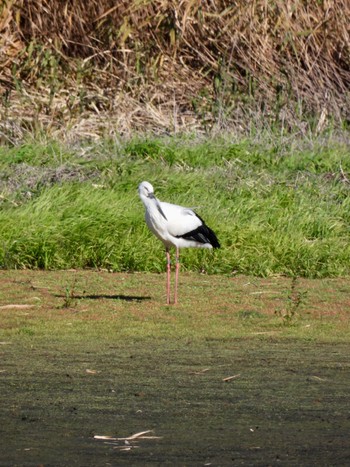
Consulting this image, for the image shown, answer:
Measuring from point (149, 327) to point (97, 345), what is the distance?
2.48 ft

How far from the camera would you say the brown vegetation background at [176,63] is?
14633 mm

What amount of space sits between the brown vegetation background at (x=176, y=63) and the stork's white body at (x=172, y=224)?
517 cm

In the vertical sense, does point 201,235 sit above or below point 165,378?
below

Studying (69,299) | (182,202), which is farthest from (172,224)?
(182,202)

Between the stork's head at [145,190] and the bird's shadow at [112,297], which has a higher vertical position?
the stork's head at [145,190]

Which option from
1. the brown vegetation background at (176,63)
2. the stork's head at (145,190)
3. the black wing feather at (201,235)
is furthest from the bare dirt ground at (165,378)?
the brown vegetation background at (176,63)

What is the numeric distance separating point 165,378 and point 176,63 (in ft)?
33.1

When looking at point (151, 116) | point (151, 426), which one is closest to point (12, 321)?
point (151, 426)

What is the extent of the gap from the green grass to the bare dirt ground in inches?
33.9

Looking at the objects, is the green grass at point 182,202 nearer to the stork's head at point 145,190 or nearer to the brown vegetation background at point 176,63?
the brown vegetation background at point 176,63

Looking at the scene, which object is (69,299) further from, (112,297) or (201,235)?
(201,235)

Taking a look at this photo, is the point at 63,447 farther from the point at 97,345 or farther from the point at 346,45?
the point at 346,45

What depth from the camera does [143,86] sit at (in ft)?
49.3

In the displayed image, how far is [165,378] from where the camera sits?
237 inches
